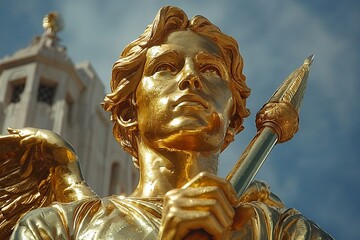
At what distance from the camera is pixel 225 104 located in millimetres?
3852

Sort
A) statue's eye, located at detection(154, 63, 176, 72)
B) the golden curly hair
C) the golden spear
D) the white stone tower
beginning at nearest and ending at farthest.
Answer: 1. the golden spear
2. statue's eye, located at detection(154, 63, 176, 72)
3. the golden curly hair
4. the white stone tower

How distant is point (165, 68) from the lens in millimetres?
3930

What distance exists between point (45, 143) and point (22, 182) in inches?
9.4

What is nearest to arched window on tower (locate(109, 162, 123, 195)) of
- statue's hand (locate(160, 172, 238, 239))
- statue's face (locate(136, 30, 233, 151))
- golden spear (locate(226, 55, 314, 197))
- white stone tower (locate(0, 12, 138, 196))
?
white stone tower (locate(0, 12, 138, 196))

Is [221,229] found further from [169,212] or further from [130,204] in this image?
[130,204]

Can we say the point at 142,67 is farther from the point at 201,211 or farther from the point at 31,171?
the point at 201,211

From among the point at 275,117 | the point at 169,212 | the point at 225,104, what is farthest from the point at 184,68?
the point at 169,212

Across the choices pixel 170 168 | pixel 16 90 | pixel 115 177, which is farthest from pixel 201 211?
pixel 115 177

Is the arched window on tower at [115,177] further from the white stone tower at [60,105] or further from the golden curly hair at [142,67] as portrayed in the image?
the golden curly hair at [142,67]

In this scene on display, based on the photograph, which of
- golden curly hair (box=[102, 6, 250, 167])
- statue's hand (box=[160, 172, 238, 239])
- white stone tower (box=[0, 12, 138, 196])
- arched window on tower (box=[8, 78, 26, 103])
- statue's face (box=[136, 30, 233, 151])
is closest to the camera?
statue's hand (box=[160, 172, 238, 239])

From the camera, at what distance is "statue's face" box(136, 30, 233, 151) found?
3.69 m

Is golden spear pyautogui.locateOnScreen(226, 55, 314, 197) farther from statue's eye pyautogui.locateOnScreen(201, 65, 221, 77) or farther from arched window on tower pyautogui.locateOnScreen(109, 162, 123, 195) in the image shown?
arched window on tower pyautogui.locateOnScreen(109, 162, 123, 195)

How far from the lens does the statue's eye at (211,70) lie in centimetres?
391

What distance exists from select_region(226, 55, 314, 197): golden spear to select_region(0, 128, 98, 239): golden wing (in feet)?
3.49
